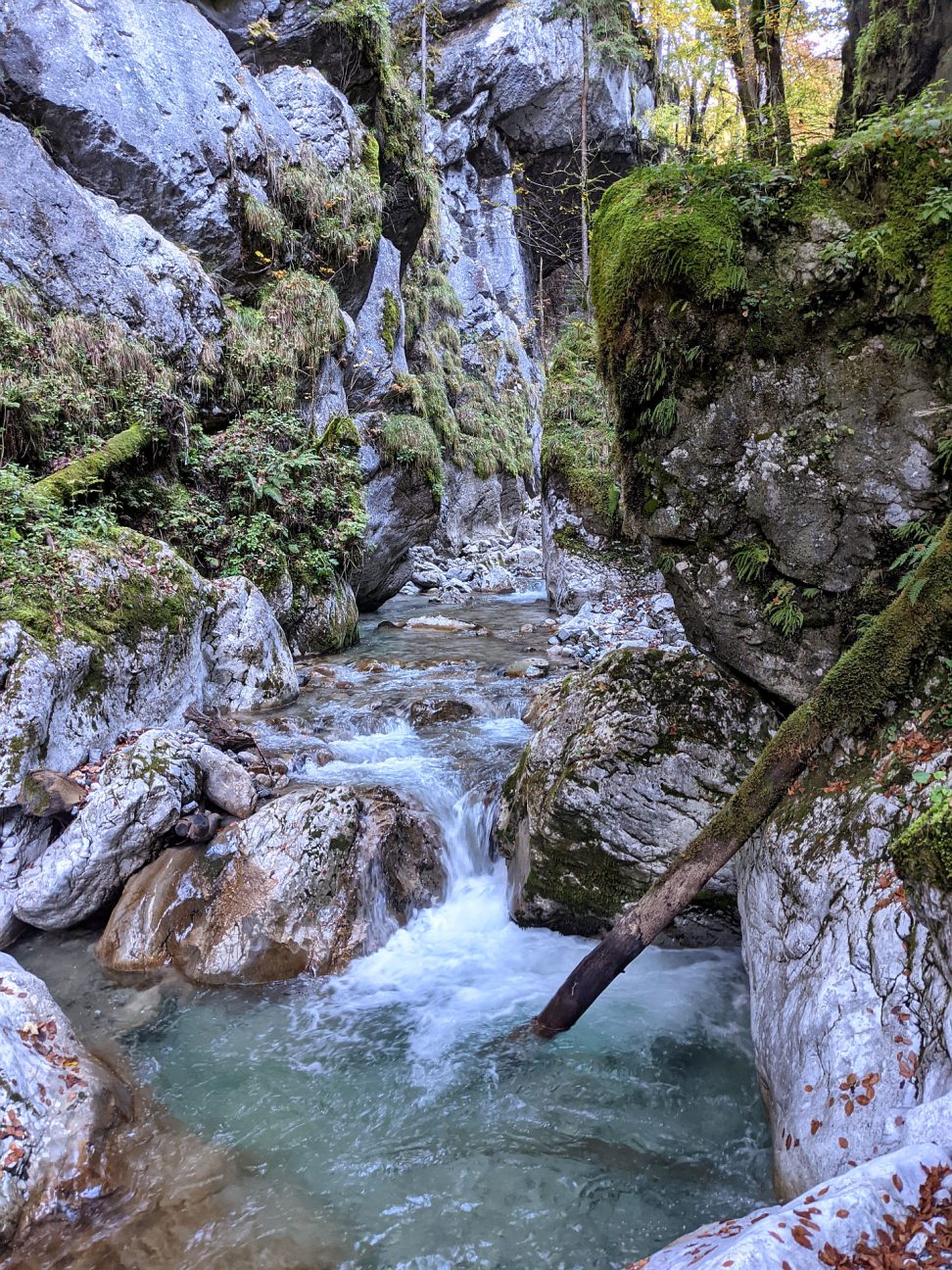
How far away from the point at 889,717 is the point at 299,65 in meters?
19.9

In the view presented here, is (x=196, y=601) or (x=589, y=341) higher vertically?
(x=589, y=341)

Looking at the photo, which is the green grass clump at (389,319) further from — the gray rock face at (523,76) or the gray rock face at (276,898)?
the gray rock face at (276,898)

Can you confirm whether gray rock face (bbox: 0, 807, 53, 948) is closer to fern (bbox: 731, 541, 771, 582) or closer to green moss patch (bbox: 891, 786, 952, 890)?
fern (bbox: 731, 541, 771, 582)

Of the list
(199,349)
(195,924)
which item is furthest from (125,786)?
(199,349)

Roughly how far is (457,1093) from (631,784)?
239cm

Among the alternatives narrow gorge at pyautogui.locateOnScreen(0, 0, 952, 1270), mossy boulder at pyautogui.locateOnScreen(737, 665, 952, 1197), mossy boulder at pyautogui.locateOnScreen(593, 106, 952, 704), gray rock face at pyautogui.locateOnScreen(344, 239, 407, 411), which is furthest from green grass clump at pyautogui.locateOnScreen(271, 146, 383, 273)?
mossy boulder at pyautogui.locateOnScreen(737, 665, 952, 1197)

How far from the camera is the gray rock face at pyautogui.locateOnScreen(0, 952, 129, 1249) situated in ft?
10.9

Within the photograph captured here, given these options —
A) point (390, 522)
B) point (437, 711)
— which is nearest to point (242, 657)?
point (437, 711)

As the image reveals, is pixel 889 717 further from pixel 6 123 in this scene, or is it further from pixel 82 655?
pixel 6 123

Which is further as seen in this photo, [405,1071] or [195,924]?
[195,924]

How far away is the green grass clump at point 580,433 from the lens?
14586mm

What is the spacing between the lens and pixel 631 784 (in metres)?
5.27

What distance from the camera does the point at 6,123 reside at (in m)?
11.0

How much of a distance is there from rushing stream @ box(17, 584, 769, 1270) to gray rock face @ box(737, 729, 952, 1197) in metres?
0.81
